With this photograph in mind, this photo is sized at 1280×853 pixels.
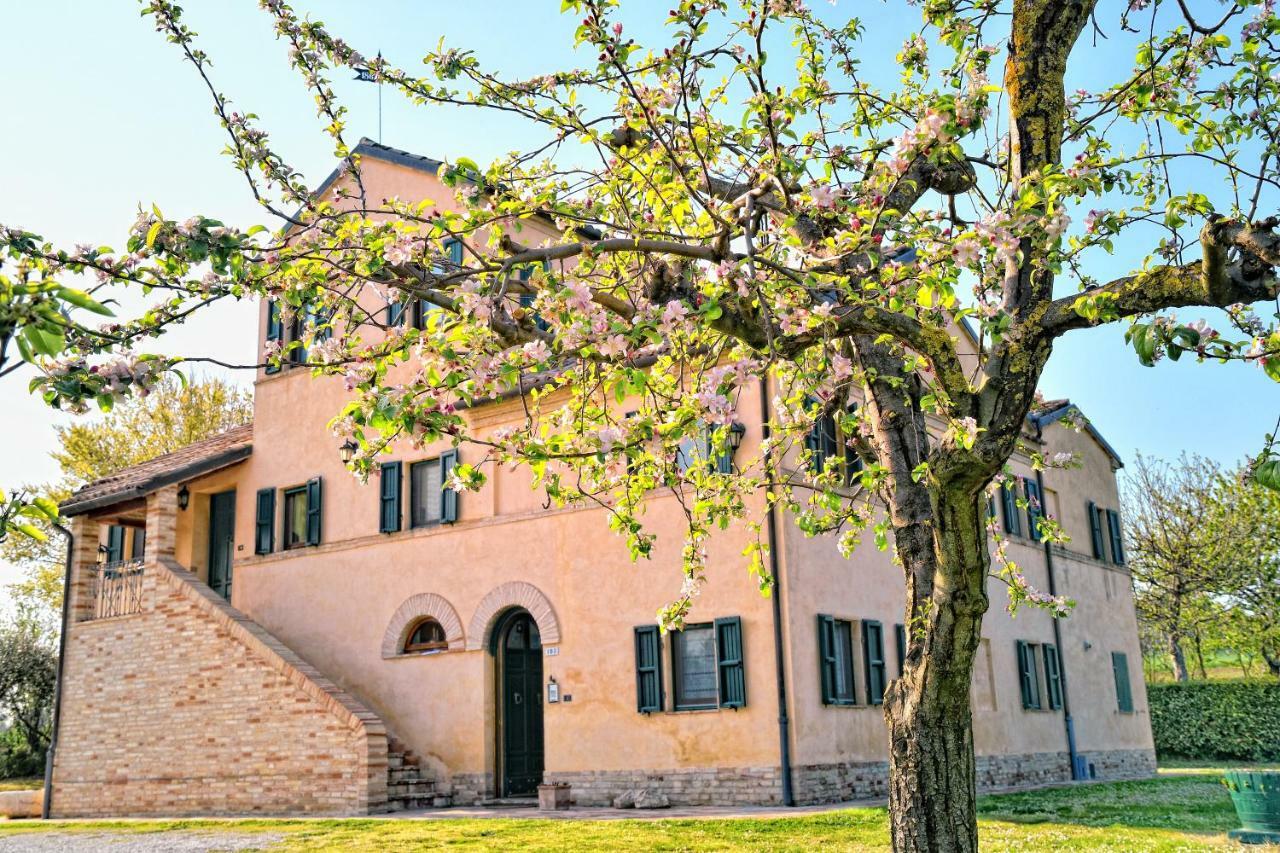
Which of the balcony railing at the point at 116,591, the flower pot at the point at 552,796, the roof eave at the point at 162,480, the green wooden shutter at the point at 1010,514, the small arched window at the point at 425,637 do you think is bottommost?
→ the flower pot at the point at 552,796

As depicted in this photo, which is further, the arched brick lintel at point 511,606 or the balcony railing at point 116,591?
the balcony railing at point 116,591

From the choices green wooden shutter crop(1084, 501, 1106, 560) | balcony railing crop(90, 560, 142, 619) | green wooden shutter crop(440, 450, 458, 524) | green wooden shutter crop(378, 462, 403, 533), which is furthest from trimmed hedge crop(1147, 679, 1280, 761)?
balcony railing crop(90, 560, 142, 619)

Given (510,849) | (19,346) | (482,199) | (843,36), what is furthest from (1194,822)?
(19,346)

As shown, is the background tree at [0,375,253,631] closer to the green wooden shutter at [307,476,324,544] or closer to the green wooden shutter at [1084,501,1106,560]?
the green wooden shutter at [307,476,324,544]

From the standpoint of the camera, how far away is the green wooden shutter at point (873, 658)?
1598 cm

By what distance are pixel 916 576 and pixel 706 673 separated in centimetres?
844

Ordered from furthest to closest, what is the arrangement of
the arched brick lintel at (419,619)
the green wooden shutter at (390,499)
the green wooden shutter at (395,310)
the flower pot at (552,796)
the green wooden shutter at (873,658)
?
the green wooden shutter at (390,499) < the arched brick lintel at (419,619) < the green wooden shutter at (873,658) < the flower pot at (552,796) < the green wooden shutter at (395,310)

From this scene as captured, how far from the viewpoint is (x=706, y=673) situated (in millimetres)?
15148

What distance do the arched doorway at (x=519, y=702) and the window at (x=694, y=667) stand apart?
9.01ft

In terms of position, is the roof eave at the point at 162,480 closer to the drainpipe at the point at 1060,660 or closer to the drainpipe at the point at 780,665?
the drainpipe at the point at 780,665

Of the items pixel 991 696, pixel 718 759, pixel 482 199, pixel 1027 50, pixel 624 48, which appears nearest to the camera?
pixel 624 48

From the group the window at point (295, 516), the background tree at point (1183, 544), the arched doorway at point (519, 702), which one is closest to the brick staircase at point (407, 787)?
the arched doorway at point (519, 702)

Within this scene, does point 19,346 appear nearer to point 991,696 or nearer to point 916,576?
point 916,576

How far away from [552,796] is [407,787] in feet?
8.91
